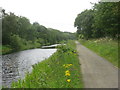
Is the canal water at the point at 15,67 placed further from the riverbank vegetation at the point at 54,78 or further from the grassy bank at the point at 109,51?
the grassy bank at the point at 109,51

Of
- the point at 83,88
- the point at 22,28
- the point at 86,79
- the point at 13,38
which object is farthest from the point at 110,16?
the point at 22,28

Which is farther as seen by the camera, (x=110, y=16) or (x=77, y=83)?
(x=110, y=16)

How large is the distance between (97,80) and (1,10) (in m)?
51.9

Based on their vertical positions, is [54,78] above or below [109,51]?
below

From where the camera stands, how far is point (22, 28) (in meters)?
70.4

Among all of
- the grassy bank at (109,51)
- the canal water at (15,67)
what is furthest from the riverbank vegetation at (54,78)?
the grassy bank at (109,51)

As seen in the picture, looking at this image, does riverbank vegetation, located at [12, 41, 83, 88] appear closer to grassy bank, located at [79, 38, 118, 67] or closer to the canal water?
the canal water

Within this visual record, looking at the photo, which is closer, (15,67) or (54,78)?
(54,78)

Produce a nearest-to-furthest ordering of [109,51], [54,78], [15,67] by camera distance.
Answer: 1. [54,78]
2. [109,51]
3. [15,67]

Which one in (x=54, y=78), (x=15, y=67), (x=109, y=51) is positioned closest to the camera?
(x=54, y=78)

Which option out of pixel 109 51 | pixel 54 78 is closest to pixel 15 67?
pixel 54 78

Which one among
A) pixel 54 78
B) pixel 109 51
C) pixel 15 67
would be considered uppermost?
pixel 109 51

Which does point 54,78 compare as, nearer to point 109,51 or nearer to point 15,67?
point 109,51

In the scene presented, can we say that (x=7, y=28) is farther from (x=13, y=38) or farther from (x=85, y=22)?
(x=85, y=22)
